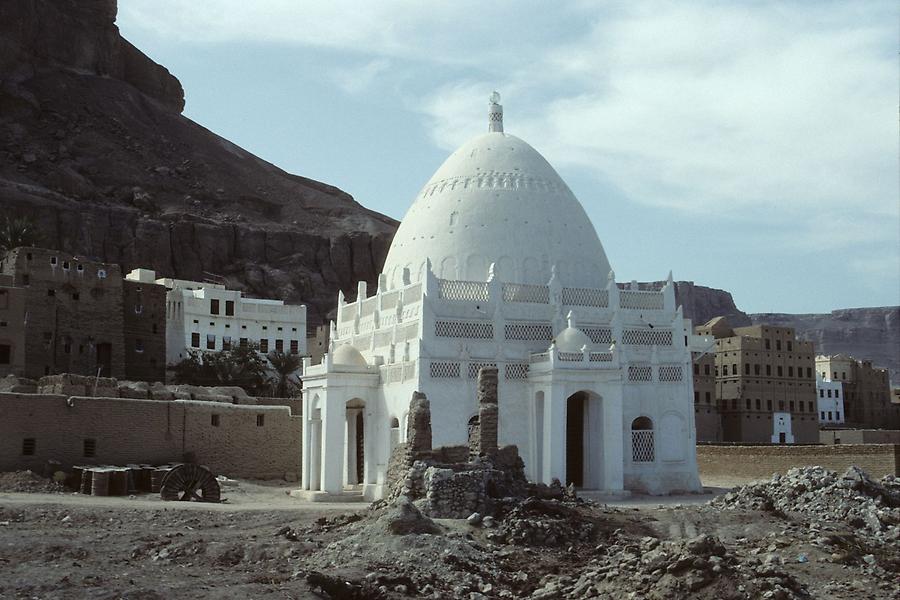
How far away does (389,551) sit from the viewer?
55.1 ft

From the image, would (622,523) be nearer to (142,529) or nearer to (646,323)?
(142,529)

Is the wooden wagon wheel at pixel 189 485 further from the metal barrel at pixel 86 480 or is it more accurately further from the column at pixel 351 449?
the column at pixel 351 449

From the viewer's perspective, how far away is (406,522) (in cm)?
1744

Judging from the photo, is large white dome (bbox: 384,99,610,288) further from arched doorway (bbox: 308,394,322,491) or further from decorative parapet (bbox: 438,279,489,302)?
arched doorway (bbox: 308,394,322,491)

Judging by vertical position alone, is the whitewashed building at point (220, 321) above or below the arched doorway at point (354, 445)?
above

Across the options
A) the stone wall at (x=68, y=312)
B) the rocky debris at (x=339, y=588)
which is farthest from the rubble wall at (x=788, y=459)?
the stone wall at (x=68, y=312)

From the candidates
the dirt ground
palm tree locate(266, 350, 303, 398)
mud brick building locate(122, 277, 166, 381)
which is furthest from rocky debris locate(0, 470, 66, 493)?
mud brick building locate(122, 277, 166, 381)

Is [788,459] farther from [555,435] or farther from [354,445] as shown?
[354,445]

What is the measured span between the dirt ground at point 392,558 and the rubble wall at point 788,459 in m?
9.94

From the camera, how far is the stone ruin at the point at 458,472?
1936 centimetres

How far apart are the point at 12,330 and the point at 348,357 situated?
66.7 feet

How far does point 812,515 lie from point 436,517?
7108 millimetres

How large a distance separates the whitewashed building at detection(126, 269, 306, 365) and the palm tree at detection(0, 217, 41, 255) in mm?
6031

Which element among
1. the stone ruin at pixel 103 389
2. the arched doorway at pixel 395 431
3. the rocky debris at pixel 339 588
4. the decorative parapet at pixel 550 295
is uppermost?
the decorative parapet at pixel 550 295
